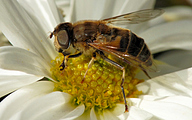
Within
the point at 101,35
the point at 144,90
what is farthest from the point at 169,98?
the point at 101,35

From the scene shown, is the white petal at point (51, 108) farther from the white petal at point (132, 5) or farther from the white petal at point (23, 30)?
the white petal at point (132, 5)

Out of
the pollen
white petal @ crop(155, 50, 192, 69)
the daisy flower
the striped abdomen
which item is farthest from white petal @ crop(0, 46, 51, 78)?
white petal @ crop(155, 50, 192, 69)

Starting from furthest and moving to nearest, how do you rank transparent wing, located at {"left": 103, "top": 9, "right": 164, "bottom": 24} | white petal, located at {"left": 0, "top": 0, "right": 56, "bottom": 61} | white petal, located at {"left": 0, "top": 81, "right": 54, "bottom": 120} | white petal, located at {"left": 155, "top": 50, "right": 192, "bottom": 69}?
white petal, located at {"left": 155, "top": 50, "right": 192, "bottom": 69} < transparent wing, located at {"left": 103, "top": 9, "right": 164, "bottom": 24} < white petal, located at {"left": 0, "top": 0, "right": 56, "bottom": 61} < white petal, located at {"left": 0, "top": 81, "right": 54, "bottom": 120}

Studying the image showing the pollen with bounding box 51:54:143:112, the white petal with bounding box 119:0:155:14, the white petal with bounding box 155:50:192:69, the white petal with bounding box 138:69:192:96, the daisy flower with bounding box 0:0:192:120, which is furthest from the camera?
the white petal with bounding box 155:50:192:69

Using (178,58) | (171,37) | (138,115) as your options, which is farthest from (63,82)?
(178,58)

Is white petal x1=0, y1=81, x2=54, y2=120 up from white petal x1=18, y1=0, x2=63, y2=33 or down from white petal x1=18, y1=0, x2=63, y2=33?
down

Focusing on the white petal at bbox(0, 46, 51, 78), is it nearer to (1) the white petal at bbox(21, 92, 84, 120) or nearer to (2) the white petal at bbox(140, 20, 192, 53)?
(1) the white petal at bbox(21, 92, 84, 120)

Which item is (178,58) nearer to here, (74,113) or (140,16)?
(140,16)

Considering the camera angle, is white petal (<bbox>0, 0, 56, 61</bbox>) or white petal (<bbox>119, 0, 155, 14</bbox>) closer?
white petal (<bbox>0, 0, 56, 61</bbox>)
